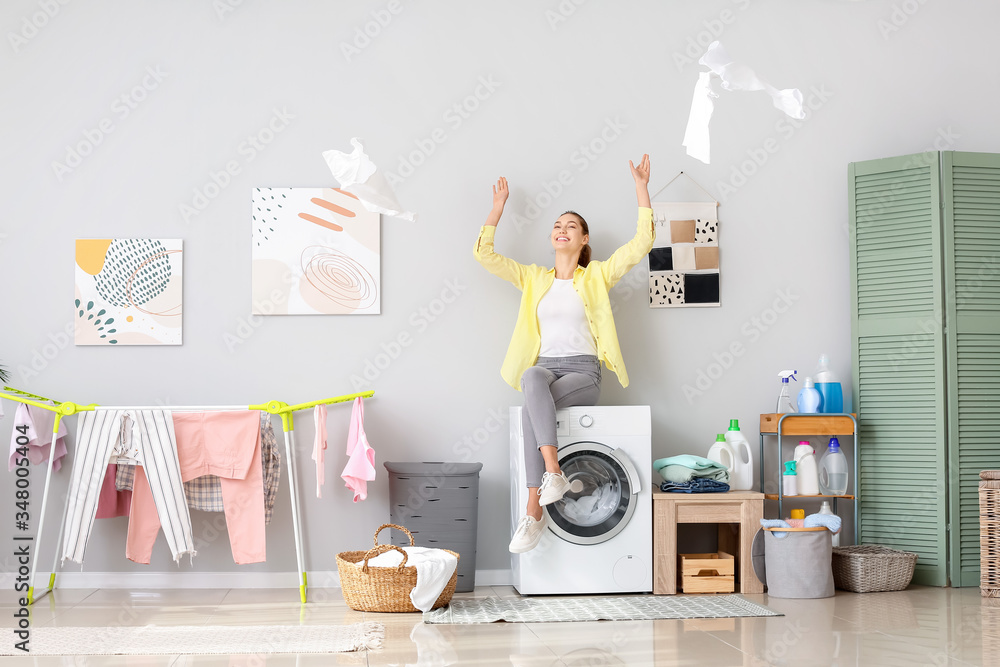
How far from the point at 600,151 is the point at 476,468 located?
164cm

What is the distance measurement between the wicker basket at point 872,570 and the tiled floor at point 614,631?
56mm

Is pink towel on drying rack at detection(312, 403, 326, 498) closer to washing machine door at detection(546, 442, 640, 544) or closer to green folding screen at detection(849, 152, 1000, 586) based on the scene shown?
washing machine door at detection(546, 442, 640, 544)

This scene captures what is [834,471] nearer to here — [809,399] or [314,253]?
[809,399]

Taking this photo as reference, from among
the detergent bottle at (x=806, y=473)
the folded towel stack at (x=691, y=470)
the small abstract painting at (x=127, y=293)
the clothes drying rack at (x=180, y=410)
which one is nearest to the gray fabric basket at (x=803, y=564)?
the folded towel stack at (x=691, y=470)

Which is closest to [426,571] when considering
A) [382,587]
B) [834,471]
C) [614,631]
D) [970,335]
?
[382,587]

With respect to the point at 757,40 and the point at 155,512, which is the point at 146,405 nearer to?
the point at 155,512

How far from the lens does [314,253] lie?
12.9 feet

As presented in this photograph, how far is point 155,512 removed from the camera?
11.6 feet

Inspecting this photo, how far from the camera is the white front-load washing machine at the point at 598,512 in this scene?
353 centimetres

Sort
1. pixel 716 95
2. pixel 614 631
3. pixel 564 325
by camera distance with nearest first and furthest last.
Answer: pixel 614 631
pixel 716 95
pixel 564 325

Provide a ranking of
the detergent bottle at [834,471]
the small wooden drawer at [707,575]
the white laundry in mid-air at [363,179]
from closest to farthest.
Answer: the white laundry in mid-air at [363,179] → the small wooden drawer at [707,575] → the detergent bottle at [834,471]

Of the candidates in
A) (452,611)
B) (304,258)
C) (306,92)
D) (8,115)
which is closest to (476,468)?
(452,611)

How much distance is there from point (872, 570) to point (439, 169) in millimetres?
2633

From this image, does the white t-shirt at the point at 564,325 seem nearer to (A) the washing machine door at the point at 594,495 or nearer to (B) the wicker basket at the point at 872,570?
(A) the washing machine door at the point at 594,495
